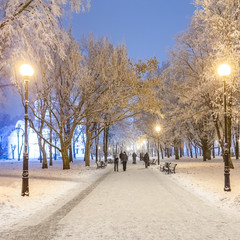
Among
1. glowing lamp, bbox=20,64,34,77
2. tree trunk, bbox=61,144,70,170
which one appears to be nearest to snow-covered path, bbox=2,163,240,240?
glowing lamp, bbox=20,64,34,77

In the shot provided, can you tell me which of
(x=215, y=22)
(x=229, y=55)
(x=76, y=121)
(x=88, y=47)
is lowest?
(x=76, y=121)

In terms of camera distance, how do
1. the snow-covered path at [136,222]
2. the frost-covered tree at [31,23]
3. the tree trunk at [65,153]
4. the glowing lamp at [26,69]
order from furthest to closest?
the tree trunk at [65,153] < the glowing lamp at [26,69] < the frost-covered tree at [31,23] < the snow-covered path at [136,222]

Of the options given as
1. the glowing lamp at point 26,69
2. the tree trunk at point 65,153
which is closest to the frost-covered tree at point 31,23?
the glowing lamp at point 26,69

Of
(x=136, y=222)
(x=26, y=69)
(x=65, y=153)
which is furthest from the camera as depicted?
(x=65, y=153)

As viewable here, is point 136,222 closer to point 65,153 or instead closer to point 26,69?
point 26,69

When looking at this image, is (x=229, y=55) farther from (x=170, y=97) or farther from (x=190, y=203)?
(x=170, y=97)

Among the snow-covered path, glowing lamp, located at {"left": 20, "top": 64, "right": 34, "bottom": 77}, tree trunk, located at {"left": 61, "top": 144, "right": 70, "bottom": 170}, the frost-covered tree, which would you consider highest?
the frost-covered tree

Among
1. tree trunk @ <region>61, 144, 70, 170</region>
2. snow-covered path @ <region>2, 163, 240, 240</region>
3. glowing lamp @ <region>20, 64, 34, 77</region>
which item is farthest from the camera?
tree trunk @ <region>61, 144, 70, 170</region>

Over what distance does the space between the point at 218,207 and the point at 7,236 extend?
19.7ft

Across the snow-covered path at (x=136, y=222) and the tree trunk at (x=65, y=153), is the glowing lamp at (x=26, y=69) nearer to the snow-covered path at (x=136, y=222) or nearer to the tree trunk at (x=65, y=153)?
the snow-covered path at (x=136, y=222)

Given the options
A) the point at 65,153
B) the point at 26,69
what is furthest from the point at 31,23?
the point at 65,153

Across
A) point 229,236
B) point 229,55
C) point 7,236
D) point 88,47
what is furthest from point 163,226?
point 88,47

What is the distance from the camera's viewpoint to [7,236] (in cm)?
541

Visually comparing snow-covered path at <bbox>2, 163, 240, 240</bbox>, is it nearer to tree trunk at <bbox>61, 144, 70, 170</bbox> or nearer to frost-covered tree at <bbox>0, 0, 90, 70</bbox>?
frost-covered tree at <bbox>0, 0, 90, 70</bbox>
